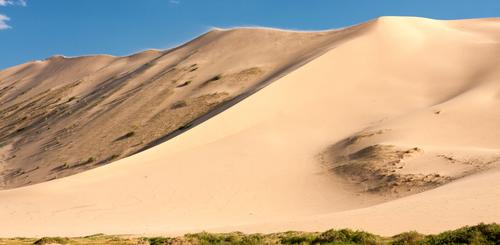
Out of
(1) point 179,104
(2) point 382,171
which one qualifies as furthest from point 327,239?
(1) point 179,104

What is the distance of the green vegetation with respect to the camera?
10781mm

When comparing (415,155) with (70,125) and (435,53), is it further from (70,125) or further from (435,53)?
(70,125)

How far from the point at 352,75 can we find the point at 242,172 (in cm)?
1605

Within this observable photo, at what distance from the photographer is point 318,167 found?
23.5m

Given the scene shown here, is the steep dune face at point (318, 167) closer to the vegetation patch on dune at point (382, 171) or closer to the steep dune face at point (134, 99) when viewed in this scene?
the vegetation patch on dune at point (382, 171)

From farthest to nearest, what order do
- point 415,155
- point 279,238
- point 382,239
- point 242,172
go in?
point 242,172, point 415,155, point 279,238, point 382,239

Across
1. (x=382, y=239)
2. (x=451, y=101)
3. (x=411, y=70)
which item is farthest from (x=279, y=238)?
(x=411, y=70)

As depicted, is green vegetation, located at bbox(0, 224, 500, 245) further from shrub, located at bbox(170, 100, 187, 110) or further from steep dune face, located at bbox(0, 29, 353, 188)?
shrub, located at bbox(170, 100, 187, 110)

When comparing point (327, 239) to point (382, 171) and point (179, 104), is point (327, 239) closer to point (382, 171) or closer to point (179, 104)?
point (382, 171)

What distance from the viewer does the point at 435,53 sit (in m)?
40.8

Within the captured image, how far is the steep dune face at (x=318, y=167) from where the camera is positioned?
16.7 meters

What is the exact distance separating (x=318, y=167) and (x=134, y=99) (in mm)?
27122

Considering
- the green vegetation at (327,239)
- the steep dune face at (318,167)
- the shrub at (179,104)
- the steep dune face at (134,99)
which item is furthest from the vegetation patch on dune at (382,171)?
the shrub at (179,104)

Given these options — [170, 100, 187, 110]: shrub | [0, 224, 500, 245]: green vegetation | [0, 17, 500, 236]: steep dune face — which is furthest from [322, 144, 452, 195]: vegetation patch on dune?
[170, 100, 187, 110]: shrub
